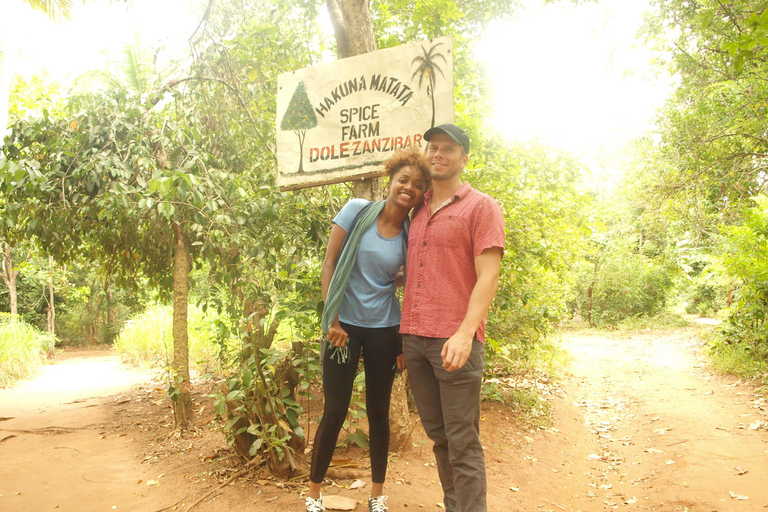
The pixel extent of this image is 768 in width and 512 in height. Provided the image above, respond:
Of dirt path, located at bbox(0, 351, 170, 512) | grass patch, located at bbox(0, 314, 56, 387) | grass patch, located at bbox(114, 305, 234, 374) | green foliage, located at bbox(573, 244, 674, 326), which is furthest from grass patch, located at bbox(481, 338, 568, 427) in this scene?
green foliage, located at bbox(573, 244, 674, 326)

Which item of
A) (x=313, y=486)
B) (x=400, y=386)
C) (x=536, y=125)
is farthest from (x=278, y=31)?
(x=313, y=486)

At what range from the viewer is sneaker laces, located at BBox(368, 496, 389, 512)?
2.71 m

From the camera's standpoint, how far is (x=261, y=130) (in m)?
4.99

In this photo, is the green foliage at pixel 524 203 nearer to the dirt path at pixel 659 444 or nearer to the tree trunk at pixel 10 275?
the dirt path at pixel 659 444

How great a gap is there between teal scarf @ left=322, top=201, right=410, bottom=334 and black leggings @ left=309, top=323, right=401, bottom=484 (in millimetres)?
125

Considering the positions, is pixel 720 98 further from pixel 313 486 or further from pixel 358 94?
pixel 313 486

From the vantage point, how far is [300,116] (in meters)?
3.38

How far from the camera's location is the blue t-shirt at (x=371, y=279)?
254cm

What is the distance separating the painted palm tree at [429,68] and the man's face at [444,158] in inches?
28.3

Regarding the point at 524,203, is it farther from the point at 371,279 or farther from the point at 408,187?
the point at 371,279

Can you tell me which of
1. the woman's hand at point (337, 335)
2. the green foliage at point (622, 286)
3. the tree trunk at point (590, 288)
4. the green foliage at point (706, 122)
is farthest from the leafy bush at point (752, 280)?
the tree trunk at point (590, 288)

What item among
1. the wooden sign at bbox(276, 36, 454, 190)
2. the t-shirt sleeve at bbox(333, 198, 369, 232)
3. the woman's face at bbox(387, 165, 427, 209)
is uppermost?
the wooden sign at bbox(276, 36, 454, 190)

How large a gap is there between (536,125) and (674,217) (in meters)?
7.11

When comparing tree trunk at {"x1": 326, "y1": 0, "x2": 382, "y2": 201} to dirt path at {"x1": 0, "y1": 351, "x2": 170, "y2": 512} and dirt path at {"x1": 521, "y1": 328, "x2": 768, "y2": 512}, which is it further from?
dirt path at {"x1": 521, "y1": 328, "x2": 768, "y2": 512}
